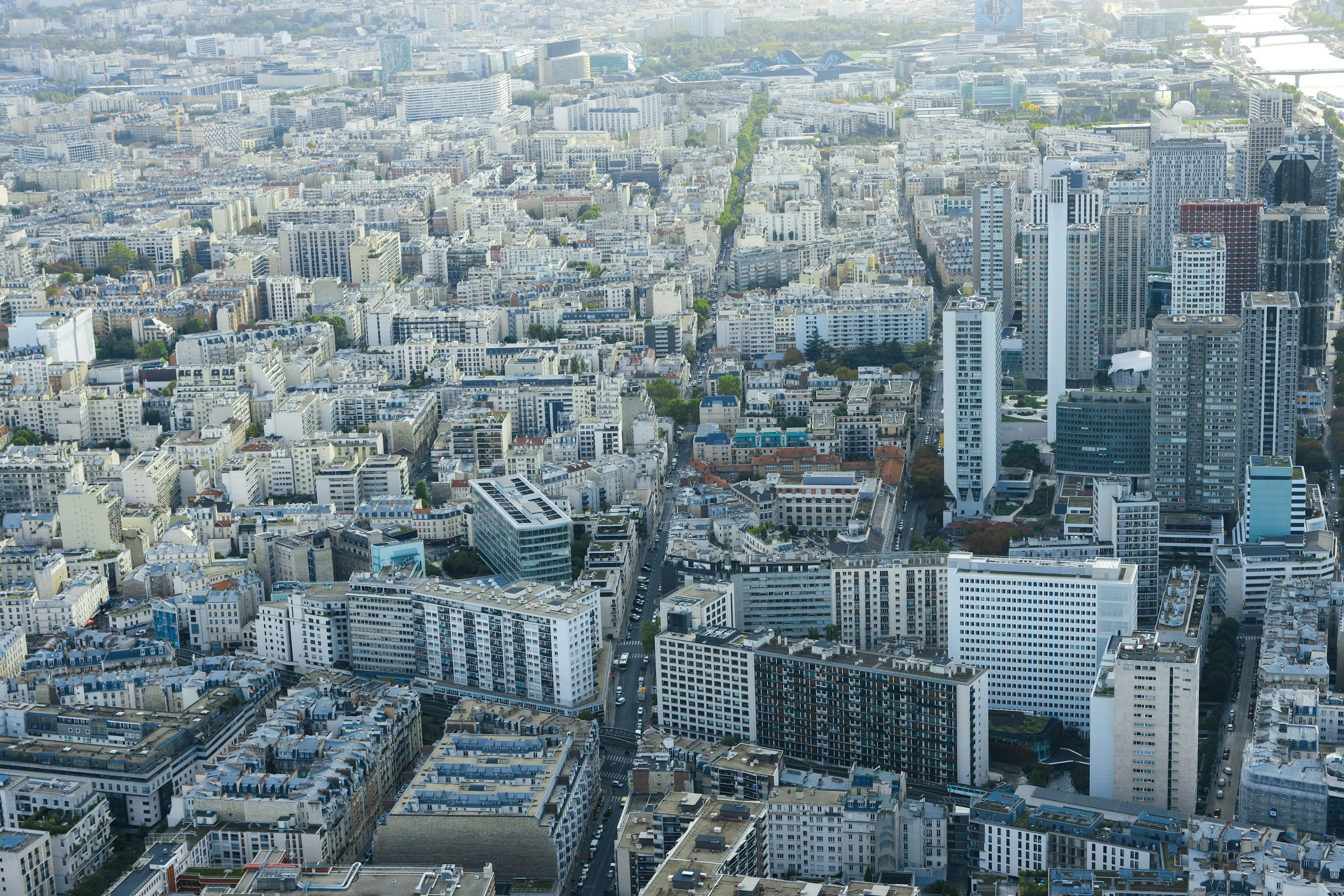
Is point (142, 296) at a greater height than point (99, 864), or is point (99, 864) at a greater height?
point (142, 296)

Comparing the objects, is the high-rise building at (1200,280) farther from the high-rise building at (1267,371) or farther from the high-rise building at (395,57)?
the high-rise building at (395,57)

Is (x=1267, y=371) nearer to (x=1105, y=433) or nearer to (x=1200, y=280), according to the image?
(x=1105, y=433)

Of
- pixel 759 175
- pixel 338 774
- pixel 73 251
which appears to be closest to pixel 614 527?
pixel 338 774

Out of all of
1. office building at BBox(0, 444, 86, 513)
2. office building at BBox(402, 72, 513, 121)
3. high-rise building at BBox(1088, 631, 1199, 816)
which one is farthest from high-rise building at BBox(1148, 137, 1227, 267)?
office building at BBox(402, 72, 513, 121)

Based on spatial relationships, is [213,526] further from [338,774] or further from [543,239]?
[543,239]

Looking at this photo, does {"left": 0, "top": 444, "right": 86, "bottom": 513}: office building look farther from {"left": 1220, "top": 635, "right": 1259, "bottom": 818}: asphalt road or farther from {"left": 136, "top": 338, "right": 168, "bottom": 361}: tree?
{"left": 1220, "top": 635, "right": 1259, "bottom": 818}: asphalt road

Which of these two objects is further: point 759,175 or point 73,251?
point 759,175
